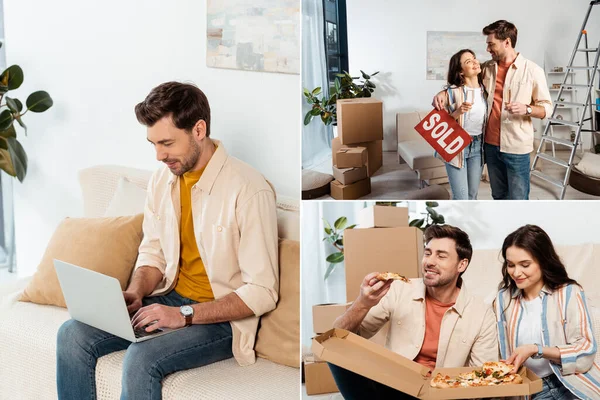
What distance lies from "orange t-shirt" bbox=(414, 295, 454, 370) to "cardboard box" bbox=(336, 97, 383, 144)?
14.1 inches

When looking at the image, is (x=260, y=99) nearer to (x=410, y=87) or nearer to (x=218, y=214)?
(x=218, y=214)

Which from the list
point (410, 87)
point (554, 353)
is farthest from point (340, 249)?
point (554, 353)

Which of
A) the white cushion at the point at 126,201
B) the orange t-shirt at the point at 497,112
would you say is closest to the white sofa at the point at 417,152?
the orange t-shirt at the point at 497,112

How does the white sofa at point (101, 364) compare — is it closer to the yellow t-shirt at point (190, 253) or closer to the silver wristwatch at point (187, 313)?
the silver wristwatch at point (187, 313)

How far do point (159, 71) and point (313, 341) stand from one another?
1.71m

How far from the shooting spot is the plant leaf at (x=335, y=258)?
58.7 inches

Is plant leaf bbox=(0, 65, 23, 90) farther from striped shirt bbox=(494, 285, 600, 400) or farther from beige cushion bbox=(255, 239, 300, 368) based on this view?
striped shirt bbox=(494, 285, 600, 400)

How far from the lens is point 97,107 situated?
125 inches

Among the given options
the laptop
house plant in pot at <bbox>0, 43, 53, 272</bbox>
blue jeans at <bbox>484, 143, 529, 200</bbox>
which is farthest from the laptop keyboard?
house plant in pot at <bbox>0, 43, 53, 272</bbox>

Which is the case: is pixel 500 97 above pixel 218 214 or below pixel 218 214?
above

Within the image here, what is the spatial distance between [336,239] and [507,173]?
366 millimetres

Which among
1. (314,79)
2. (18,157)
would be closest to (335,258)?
(314,79)

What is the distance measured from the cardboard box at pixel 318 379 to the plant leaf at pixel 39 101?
2.23m

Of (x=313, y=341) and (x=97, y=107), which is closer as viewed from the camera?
(x=313, y=341)
